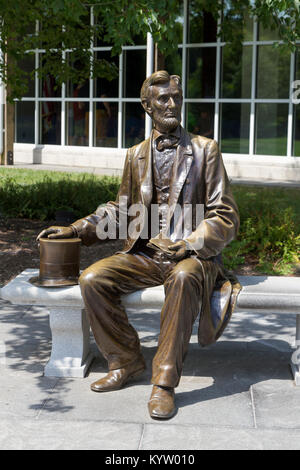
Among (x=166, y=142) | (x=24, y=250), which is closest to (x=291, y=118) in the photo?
(x=24, y=250)

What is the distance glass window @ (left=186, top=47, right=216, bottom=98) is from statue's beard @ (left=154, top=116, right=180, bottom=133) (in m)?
12.2

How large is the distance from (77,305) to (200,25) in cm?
1327

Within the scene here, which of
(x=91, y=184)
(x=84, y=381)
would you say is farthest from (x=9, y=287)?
(x=91, y=184)

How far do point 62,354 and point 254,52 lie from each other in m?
12.5

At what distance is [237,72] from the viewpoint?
16.3 m

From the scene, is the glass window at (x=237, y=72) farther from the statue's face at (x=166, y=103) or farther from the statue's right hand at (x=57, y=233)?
the statue's right hand at (x=57, y=233)

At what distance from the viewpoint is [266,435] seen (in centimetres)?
380

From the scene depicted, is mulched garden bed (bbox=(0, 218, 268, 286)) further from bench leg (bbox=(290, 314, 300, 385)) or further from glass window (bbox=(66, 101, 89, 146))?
glass window (bbox=(66, 101, 89, 146))

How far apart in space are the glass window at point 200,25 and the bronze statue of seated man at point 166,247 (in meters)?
12.3

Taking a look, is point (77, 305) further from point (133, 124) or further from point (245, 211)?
point (133, 124)

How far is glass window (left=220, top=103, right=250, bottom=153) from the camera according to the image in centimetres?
1638

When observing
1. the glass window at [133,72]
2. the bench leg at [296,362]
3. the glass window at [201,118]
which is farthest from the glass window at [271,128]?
the bench leg at [296,362]

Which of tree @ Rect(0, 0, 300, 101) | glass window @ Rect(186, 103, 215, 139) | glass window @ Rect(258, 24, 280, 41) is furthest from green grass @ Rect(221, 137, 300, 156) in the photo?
tree @ Rect(0, 0, 300, 101)
